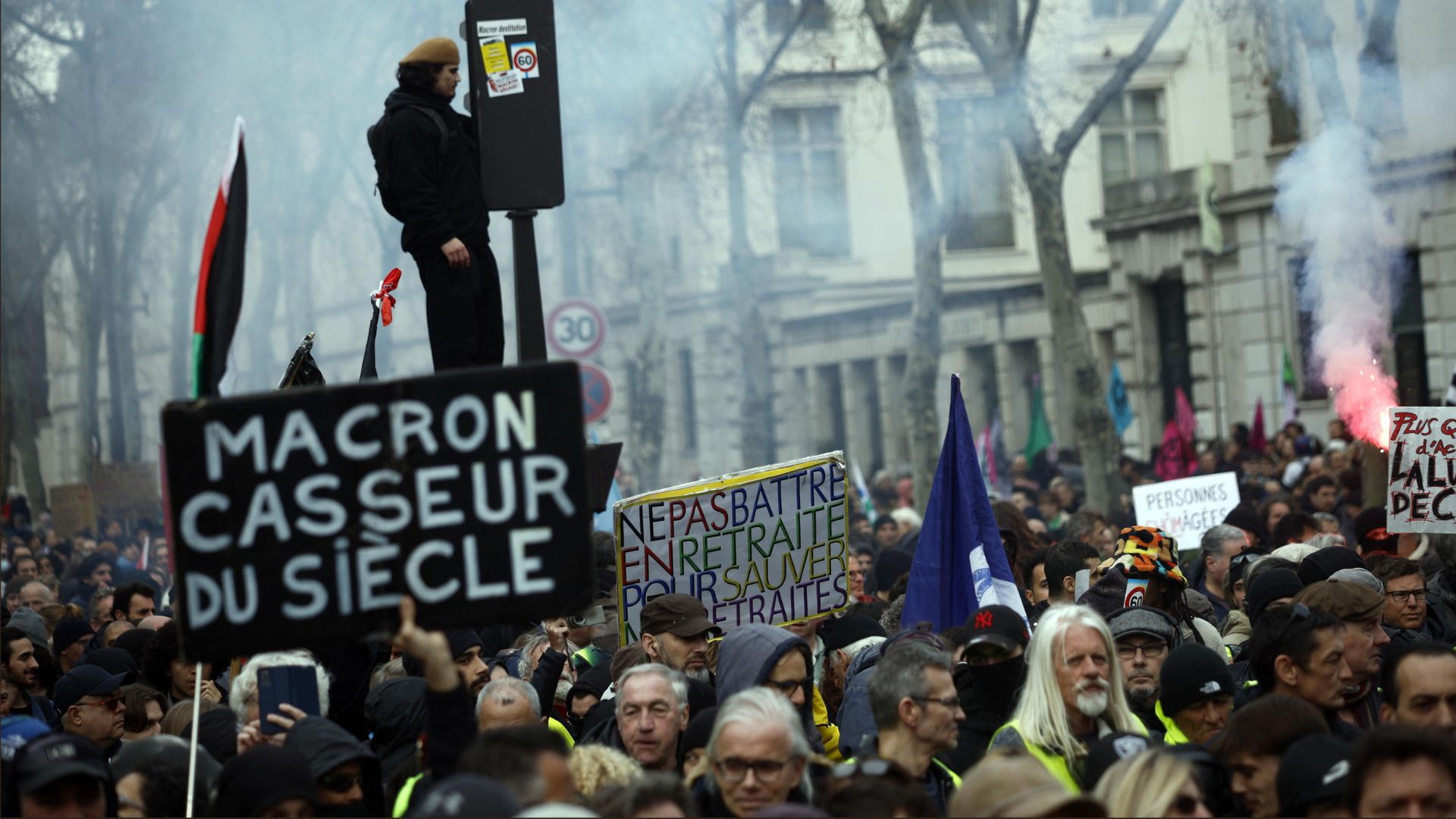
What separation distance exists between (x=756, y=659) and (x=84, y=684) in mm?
2693

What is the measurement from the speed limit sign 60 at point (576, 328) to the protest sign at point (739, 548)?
7.10 meters

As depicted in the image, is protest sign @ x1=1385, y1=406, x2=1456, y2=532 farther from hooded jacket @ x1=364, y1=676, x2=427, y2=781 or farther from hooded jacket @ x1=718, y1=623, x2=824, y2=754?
hooded jacket @ x1=364, y1=676, x2=427, y2=781

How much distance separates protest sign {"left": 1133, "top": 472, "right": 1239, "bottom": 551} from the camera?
1395 centimetres

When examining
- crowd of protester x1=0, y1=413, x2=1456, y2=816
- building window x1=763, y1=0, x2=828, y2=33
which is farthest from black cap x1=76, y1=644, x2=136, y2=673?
building window x1=763, y1=0, x2=828, y2=33

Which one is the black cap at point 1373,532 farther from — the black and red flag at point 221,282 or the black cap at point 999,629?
the black and red flag at point 221,282

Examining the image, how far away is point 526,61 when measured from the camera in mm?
7449

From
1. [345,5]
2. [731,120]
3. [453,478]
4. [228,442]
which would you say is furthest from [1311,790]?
[345,5]

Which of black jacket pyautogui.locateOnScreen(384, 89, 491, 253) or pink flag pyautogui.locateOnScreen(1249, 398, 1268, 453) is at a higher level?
black jacket pyautogui.locateOnScreen(384, 89, 491, 253)

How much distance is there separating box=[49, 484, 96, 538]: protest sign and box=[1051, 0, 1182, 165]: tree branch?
15.2m

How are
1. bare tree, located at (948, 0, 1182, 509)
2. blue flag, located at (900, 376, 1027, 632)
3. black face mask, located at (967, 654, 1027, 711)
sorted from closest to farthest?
black face mask, located at (967, 654, 1027, 711), blue flag, located at (900, 376, 1027, 632), bare tree, located at (948, 0, 1182, 509)

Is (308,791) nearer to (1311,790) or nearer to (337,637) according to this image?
(337,637)

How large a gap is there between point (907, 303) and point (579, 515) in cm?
3671

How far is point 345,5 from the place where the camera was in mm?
31797

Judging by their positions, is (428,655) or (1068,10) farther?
(1068,10)
